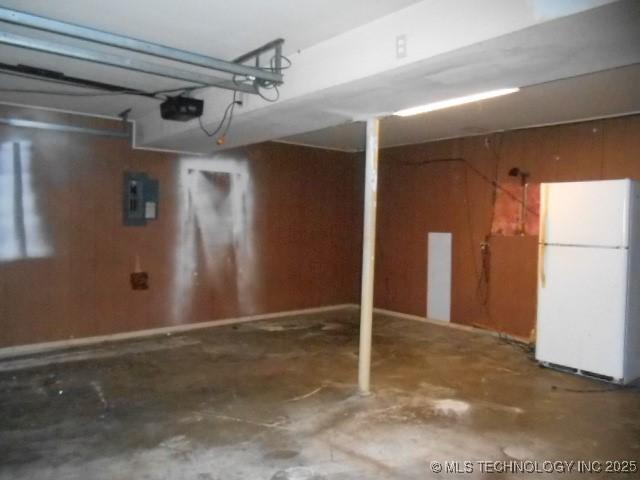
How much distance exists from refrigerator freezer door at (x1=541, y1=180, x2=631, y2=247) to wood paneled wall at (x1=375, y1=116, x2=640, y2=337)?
3.10 feet

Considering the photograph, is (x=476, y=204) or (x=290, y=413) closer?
(x=290, y=413)

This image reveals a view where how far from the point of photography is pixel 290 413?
349cm

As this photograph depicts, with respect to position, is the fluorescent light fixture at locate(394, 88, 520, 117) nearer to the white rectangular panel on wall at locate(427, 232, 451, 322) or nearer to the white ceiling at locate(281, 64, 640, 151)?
the white ceiling at locate(281, 64, 640, 151)

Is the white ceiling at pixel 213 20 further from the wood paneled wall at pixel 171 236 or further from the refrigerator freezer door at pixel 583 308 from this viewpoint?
the refrigerator freezer door at pixel 583 308

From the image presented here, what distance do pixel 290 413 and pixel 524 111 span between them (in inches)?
145

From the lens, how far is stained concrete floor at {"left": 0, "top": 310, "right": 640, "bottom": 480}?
9.18 feet

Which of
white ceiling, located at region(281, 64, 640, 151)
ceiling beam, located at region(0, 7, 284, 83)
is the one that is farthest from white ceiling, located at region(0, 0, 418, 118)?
white ceiling, located at region(281, 64, 640, 151)

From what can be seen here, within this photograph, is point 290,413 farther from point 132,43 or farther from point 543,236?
point 543,236

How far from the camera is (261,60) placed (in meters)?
3.35

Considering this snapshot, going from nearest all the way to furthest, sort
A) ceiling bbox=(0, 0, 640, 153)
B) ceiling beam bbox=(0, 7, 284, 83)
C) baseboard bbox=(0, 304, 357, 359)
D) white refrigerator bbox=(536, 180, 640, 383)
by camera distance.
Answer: ceiling bbox=(0, 0, 640, 153), ceiling beam bbox=(0, 7, 284, 83), white refrigerator bbox=(536, 180, 640, 383), baseboard bbox=(0, 304, 357, 359)

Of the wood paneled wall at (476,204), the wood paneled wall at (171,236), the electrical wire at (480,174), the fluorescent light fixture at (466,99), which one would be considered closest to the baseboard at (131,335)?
the wood paneled wall at (171,236)

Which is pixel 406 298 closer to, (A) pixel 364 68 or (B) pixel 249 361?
(B) pixel 249 361

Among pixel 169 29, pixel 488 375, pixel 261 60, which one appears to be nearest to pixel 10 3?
pixel 169 29

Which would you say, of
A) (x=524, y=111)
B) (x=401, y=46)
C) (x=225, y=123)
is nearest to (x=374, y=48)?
(x=401, y=46)
